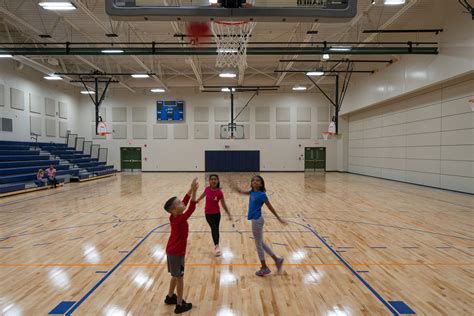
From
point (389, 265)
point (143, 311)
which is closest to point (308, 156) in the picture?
point (389, 265)

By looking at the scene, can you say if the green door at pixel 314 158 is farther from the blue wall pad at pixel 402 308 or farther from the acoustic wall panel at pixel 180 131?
the blue wall pad at pixel 402 308

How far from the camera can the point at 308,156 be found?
27172 millimetres

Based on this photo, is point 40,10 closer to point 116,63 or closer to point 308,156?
point 116,63

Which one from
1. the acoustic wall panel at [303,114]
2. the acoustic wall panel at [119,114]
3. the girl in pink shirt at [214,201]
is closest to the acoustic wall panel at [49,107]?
the acoustic wall panel at [119,114]

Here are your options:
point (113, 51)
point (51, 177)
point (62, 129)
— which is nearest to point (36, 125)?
point (62, 129)

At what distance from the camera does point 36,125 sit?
69.3ft

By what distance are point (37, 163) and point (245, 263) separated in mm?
17316

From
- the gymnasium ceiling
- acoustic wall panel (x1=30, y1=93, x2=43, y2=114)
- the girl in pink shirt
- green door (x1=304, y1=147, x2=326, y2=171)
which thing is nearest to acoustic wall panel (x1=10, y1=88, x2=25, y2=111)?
acoustic wall panel (x1=30, y1=93, x2=43, y2=114)

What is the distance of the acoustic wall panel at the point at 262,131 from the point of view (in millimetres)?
26953

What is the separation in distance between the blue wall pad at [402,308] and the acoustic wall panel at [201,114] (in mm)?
24090

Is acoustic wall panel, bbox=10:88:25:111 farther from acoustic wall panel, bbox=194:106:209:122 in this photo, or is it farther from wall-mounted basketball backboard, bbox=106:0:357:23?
wall-mounted basketball backboard, bbox=106:0:357:23

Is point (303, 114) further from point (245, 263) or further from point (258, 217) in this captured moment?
point (258, 217)

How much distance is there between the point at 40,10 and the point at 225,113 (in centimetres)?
1550

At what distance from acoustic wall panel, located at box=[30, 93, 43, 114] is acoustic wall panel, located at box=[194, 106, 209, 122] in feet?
36.9
